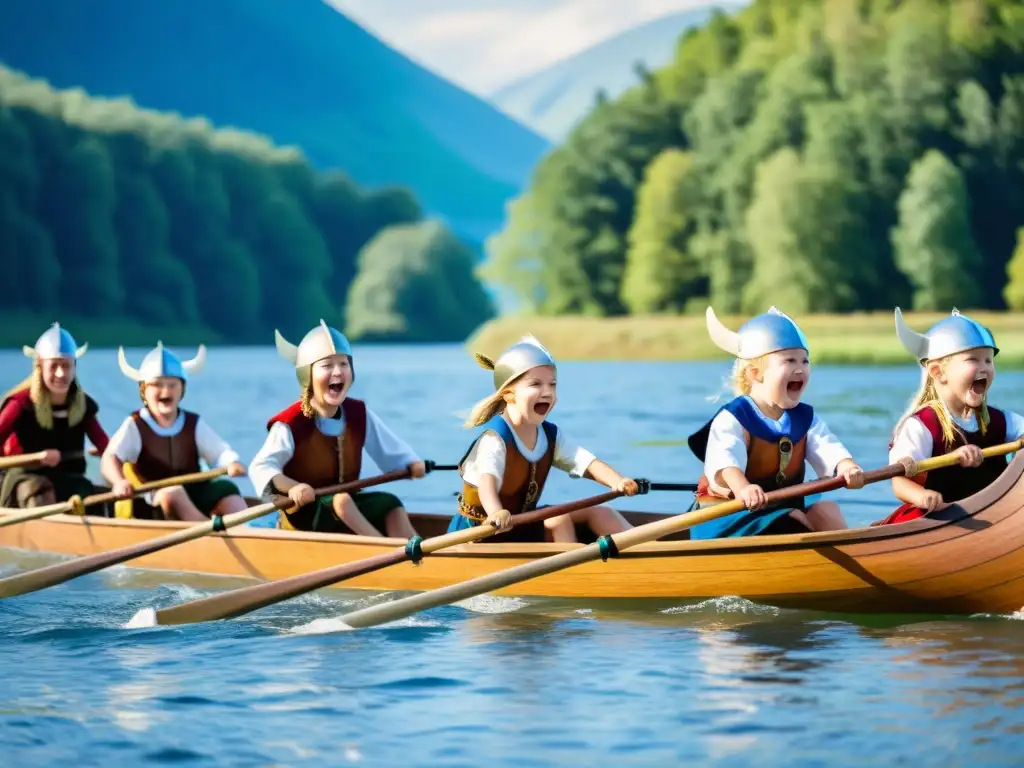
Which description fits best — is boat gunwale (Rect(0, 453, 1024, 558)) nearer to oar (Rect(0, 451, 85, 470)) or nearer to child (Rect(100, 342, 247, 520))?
child (Rect(100, 342, 247, 520))

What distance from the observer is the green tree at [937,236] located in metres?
40.9

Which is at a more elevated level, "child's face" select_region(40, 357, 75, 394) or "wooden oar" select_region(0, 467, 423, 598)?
"child's face" select_region(40, 357, 75, 394)

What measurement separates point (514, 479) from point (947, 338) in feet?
7.27

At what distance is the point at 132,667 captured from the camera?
23.2 ft

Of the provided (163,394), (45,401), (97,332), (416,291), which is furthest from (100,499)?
(416,291)

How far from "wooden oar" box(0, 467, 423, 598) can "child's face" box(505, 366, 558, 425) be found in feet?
4.52

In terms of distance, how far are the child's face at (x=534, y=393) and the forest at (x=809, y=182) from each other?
33.7 meters

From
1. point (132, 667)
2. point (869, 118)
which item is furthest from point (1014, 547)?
point (869, 118)

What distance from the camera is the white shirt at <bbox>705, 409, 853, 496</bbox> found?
738cm

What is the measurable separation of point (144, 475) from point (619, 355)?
35773mm

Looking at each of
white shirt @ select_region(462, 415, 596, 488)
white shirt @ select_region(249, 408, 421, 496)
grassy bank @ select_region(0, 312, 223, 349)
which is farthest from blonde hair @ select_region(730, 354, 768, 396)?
grassy bank @ select_region(0, 312, 223, 349)

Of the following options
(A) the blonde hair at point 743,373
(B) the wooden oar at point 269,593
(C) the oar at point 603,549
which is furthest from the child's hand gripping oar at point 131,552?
(A) the blonde hair at point 743,373

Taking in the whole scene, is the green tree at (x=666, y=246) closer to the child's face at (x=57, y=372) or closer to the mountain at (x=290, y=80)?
the child's face at (x=57, y=372)

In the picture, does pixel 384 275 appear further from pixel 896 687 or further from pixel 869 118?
pixel 896 687
